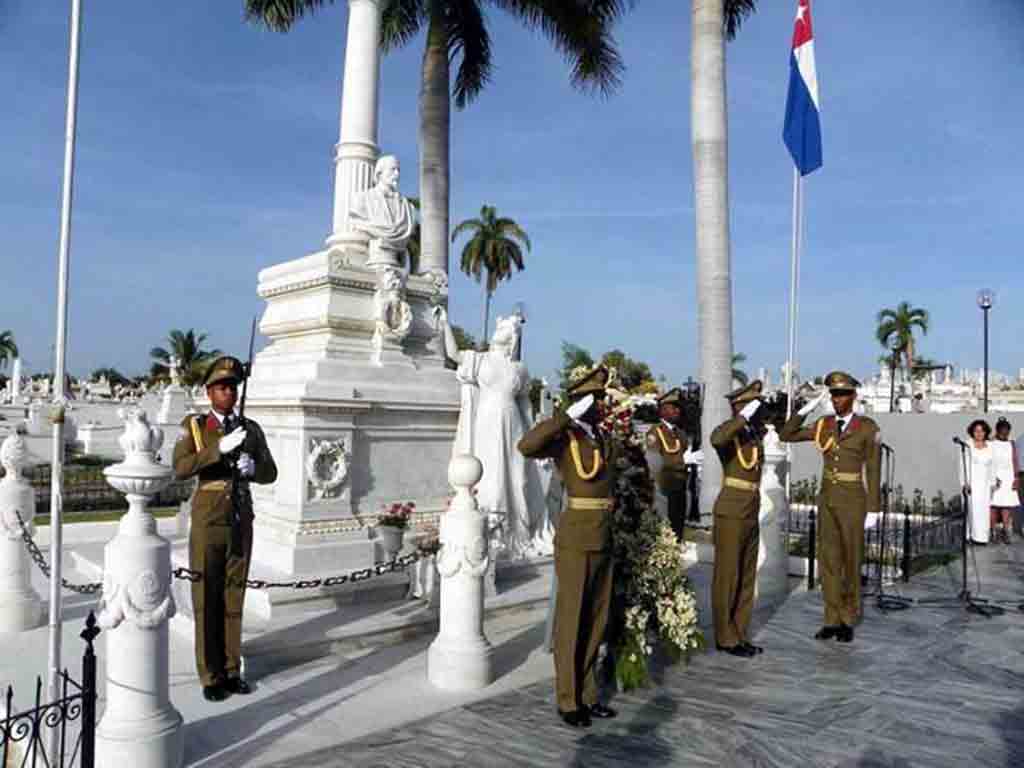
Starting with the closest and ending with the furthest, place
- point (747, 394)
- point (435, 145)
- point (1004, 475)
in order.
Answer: point (747, 394)
point (1004, 475)
point (435, 145)

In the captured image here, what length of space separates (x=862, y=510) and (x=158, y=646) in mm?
5749

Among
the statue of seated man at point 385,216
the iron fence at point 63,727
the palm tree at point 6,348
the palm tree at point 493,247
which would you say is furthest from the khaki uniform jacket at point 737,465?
the palm tree at point 6,348

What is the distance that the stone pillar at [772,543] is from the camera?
872 centimetres

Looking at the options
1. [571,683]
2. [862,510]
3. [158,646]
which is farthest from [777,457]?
[158,646]

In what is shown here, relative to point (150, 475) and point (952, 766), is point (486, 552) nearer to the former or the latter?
point (150, 475)

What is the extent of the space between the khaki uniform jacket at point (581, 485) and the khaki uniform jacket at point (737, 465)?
1.69m

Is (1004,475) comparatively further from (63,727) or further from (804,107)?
(63,727)

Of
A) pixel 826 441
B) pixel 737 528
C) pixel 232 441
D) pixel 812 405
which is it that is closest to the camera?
pixel 232 441

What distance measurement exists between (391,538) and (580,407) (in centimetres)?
296

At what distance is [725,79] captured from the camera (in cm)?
1227

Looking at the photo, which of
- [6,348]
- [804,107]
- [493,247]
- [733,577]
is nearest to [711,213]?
[804,107]

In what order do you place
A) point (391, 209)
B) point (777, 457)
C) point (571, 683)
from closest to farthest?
1. point (571, 683)
2. point (391, 209)
3. point (777, 457)

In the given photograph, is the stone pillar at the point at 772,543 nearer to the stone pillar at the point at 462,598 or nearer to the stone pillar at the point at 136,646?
the stone pillar at the point at 462,598

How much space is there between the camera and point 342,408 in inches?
292
